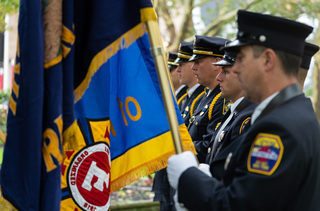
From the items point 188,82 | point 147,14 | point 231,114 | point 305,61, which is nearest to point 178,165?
point 147,14

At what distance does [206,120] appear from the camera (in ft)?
Result: 15.6

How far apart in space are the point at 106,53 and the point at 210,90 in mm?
2144

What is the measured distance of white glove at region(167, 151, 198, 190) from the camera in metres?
2.27

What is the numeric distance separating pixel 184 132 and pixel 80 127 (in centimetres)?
71

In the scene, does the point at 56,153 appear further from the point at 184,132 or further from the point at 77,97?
the point at 184,132

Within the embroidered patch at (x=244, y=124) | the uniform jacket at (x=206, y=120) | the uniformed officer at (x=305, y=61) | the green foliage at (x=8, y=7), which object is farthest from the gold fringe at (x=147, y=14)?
the green foliage at (x=8, y=7)

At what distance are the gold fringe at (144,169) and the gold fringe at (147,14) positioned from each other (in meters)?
0.93

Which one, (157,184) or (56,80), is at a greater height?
(56,80)

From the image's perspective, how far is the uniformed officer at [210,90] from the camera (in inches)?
183

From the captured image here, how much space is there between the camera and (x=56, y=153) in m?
2.64

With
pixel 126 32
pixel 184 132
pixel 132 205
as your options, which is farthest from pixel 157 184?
pixel 126 32

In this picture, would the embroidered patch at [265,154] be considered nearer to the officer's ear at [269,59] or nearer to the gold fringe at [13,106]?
the officer's ear at [269,59]

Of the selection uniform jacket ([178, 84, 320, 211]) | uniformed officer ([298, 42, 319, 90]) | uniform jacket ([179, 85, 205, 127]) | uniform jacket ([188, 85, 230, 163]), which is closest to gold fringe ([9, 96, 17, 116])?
uniform jacket ([178, 84, 320, 211])

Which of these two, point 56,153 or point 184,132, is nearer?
point 56,153
